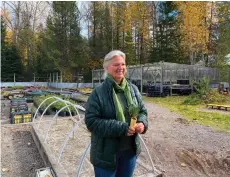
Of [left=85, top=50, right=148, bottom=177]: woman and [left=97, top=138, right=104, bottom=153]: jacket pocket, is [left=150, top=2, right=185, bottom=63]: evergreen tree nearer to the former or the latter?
[left=85, top=50, right=148, bottom=177]: woman

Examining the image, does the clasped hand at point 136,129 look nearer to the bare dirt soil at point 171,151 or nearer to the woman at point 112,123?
the woman at point 112,123

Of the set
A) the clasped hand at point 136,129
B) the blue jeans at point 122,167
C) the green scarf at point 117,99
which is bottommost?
the blue jeans at point 122,167

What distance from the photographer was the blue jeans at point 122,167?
1908 mm

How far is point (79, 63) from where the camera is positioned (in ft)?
95.8

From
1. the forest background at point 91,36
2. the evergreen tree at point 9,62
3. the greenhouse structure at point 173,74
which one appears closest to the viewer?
the greenhouse structure at point 173,74

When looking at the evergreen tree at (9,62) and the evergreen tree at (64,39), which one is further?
the evergreen tree at (9,62)

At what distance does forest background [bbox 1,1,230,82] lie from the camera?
86.6 ft

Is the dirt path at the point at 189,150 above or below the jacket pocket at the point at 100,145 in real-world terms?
below

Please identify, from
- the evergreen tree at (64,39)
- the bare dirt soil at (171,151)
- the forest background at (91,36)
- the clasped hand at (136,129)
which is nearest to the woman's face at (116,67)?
the clasped hand at (136,129)

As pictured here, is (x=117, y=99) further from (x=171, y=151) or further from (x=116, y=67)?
(x=171, y=151)

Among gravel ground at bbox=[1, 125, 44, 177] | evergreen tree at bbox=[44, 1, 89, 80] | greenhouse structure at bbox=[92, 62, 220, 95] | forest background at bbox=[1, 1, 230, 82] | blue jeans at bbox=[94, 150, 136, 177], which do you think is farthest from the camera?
evergreen tree at bbox=[44, 1, 89, 80]

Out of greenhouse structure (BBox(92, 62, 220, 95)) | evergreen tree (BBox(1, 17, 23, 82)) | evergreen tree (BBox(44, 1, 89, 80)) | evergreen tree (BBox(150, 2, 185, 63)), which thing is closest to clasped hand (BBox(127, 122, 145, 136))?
greenhouse structure (BBox(92, 62, 220, 95))

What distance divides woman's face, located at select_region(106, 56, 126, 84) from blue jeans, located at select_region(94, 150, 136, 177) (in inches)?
26.5

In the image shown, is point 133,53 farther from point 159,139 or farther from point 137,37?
point 159,139
